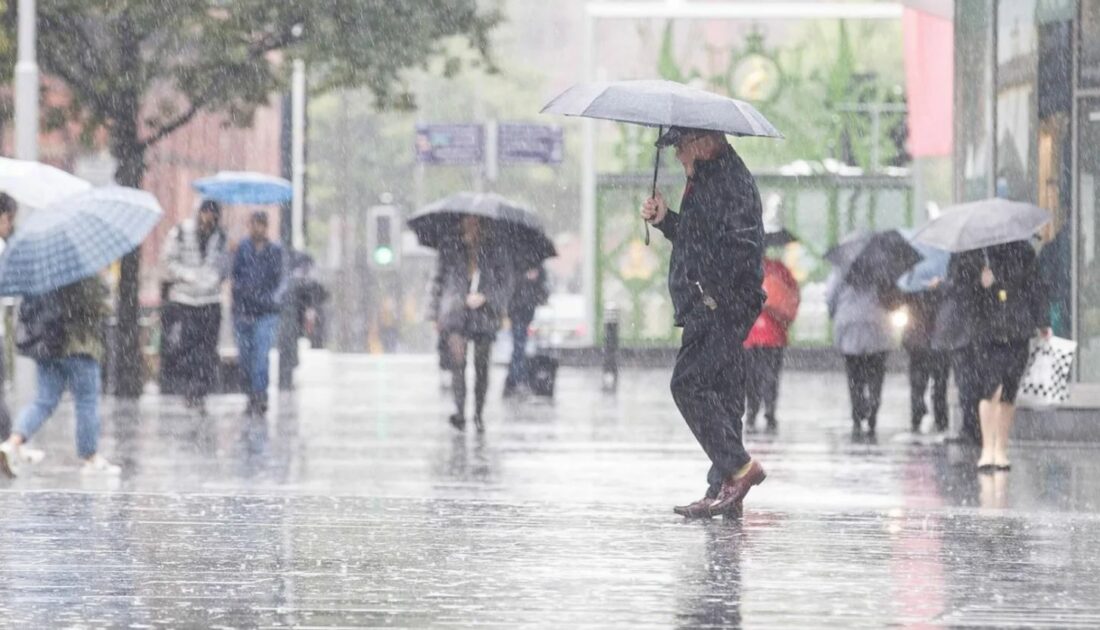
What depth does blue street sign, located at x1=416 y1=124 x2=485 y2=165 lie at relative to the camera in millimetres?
39094

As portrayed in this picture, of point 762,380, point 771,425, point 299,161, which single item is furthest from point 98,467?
point 299,161

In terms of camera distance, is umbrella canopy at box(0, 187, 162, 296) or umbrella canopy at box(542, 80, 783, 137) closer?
umbrella canopy at box(542, 80, 783, 137)

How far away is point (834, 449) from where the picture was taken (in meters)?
16.9

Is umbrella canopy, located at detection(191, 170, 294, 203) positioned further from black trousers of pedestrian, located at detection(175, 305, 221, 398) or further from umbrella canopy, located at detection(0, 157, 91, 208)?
umbrella canopy, located at detection(0, 157, 91, 208)

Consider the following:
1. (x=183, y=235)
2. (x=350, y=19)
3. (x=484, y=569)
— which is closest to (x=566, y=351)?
(x=350, y=19)

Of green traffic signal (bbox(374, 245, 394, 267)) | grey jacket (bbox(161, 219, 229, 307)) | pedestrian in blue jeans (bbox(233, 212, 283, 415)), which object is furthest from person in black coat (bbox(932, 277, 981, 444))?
green traffic signal (bbox(374, 245, 394, 267))

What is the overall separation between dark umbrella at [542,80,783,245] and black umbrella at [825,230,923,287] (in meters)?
8.23

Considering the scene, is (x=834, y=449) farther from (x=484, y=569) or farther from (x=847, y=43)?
(x=847, y=43)

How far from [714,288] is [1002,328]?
14.1ft

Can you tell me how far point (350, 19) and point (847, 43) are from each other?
13.0 m

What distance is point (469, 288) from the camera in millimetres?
18828

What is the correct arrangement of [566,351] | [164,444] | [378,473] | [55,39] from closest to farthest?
[378,473] → [164,444] → [55,39] → [566,351]

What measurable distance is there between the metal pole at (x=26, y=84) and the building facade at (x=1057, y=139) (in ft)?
30.0

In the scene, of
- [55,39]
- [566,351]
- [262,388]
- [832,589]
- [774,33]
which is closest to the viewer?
[832,589]
